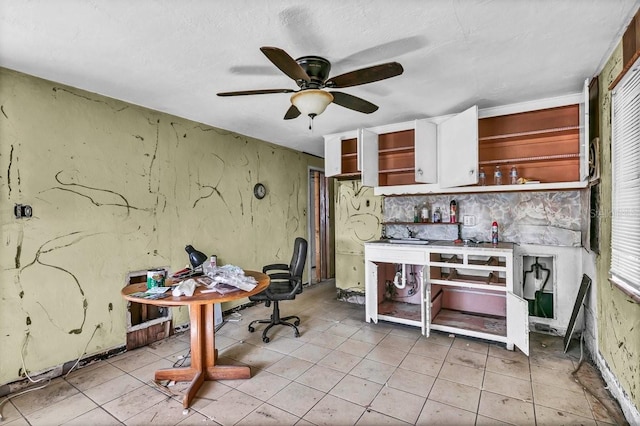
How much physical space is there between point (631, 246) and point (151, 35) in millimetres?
3115

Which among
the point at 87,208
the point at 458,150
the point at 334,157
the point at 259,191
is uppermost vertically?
the point at 334,157

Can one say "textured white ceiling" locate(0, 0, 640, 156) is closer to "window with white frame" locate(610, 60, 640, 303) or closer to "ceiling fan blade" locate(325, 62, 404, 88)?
"ceiling fan blade" locate(325, 62, 404, 88)

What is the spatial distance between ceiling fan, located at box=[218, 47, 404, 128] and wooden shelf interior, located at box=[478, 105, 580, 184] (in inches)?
67.7

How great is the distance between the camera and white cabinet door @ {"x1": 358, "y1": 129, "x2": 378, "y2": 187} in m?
3.59

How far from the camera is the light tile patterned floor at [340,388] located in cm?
198

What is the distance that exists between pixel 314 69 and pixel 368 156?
5.40 feet

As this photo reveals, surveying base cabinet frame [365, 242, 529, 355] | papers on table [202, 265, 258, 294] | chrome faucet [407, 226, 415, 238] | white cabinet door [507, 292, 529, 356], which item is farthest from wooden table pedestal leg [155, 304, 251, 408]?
chrome faucet [407, 226, 415, 238]

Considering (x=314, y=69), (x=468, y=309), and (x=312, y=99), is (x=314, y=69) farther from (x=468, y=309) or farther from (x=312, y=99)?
(x=468, y=309)

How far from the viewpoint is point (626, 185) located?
1.91 metres

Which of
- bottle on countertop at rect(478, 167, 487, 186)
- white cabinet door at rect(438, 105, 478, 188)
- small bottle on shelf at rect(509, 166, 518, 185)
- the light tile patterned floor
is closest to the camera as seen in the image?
the light tile patterned floor

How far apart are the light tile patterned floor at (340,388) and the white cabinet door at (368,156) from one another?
5.74ft

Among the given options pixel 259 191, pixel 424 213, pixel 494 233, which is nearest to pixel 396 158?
pixel 424 213

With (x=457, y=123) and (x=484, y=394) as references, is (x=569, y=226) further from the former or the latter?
(x=484, y=394)

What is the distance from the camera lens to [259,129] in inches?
157
